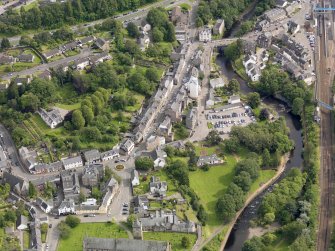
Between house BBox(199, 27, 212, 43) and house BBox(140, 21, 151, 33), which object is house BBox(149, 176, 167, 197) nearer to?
house BBox(199, 27, 212, 43)

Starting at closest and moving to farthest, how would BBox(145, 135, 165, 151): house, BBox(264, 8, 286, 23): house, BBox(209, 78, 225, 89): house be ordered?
BBox(145, 135, 165, 151): house, BBox(209, 78, 225, 89): house, BBox(264, 8, 286, 23): house

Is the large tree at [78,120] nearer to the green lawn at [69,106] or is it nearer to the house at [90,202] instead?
the green lawn at [69,106]

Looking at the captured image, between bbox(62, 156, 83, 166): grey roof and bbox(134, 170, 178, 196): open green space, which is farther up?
bbox(62, 156, 83, 166): grey roof

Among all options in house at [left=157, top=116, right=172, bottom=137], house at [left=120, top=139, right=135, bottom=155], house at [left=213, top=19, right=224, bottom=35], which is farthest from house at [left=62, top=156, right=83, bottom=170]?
house at [left=213, top=19, right=224, bottom=35]

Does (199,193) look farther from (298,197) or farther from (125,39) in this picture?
(125,39)

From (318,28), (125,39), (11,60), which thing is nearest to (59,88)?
(11,60)

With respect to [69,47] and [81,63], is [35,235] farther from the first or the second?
[69,47]

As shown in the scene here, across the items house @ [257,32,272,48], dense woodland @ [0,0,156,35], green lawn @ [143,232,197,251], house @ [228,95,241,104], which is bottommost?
green lawn @ [143,232,197,251]
